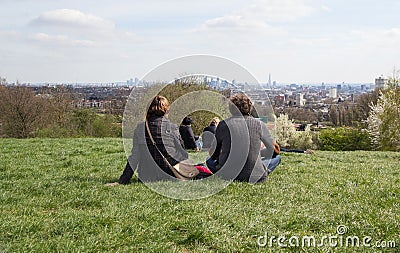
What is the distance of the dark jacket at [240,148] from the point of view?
6906 mm

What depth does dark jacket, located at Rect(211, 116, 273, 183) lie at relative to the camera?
22.7ft

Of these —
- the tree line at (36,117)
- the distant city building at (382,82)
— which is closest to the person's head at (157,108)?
the tree line at (36,117)

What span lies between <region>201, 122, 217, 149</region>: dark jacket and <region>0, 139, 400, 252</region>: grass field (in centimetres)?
383

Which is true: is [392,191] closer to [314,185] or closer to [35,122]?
[314,185]

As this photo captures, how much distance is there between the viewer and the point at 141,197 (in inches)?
228

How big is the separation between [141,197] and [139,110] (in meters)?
3.07

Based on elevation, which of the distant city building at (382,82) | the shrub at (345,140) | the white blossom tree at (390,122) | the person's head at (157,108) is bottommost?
the shrub at (345,140)

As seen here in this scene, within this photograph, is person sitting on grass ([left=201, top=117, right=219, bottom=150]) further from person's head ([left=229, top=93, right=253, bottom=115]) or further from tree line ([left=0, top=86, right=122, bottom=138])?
tree line ([left=0, top=86, right=122, bottom=138])

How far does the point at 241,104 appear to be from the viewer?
23.5ft

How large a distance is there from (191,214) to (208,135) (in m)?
7.23

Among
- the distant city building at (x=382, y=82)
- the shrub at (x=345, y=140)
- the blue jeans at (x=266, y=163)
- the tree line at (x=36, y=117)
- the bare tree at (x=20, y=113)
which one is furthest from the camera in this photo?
the shrub at (x=345, y=140)

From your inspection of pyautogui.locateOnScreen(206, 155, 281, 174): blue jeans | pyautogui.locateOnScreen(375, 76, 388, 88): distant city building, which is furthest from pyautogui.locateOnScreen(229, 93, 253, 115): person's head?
pyautogui.locateOnScreen(375, 76, 388, 88): distant city building

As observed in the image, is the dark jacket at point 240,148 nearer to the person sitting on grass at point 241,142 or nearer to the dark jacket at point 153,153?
the person sitting on grass at point 241,142

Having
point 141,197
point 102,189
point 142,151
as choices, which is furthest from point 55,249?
point 142,151
